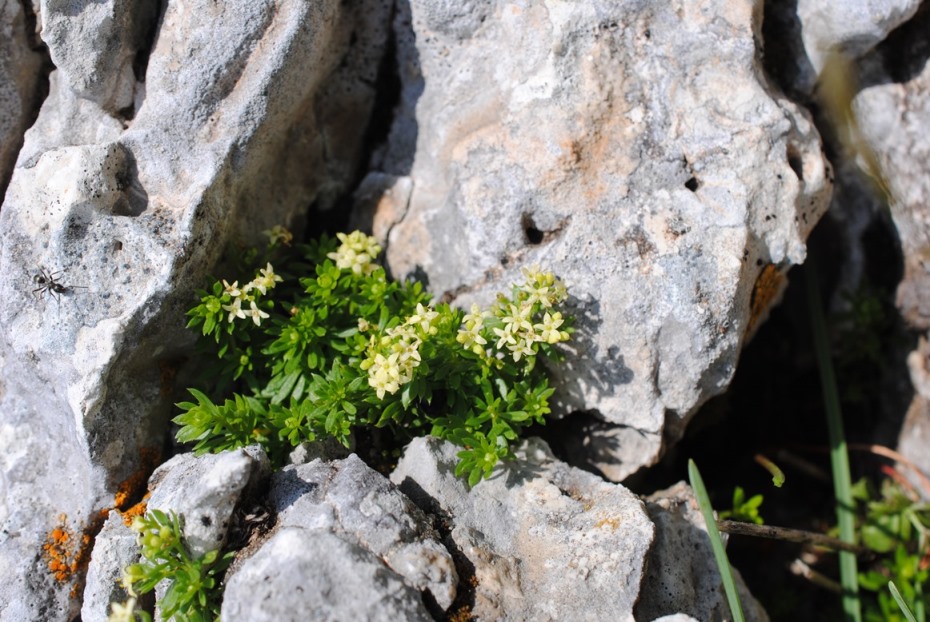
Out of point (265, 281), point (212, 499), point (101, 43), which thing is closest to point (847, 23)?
point (265, 281)

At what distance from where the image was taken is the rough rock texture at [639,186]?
4238mm

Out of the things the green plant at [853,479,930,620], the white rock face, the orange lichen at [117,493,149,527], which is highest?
the white rock face

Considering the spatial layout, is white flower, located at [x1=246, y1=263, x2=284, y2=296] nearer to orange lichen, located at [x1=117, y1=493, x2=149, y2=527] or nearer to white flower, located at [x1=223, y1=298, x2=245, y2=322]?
white flower, located at [x1=223, y1=298, x2=245, y2=322]

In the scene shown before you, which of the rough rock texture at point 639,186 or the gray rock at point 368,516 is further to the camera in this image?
the rough rock texture at point 639,186

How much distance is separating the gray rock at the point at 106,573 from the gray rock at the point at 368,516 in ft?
2.39

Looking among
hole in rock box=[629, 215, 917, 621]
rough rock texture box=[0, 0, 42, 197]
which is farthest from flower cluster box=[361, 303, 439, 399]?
rough rock texture box=[0, 0, 42, 197]

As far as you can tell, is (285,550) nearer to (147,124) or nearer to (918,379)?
(147,124)

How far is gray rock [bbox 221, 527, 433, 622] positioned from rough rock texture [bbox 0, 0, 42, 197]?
8.65 ft

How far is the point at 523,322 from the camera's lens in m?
4.00

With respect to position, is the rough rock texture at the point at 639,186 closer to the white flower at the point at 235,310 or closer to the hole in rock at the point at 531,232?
the hole in rock at the point at 531,232

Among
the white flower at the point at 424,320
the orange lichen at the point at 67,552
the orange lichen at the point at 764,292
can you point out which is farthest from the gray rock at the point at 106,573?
the orange lichen at the point at 764,292

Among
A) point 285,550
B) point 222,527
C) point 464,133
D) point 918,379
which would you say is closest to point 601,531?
point 285,550

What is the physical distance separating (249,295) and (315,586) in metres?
1.58

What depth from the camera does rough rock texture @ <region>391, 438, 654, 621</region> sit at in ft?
12.0
